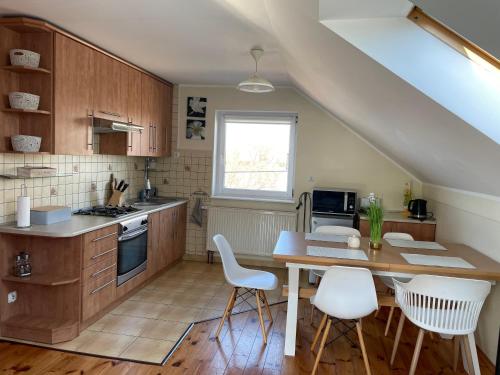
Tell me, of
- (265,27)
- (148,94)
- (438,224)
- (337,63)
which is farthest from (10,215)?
(438,224)

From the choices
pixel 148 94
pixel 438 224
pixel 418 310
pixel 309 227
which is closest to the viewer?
pixel 418 310

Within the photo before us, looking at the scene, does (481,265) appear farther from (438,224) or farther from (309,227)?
(309,227)

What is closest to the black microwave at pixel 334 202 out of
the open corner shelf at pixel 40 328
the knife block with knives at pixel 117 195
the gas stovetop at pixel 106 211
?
the gas stovetop at pixel 106 211

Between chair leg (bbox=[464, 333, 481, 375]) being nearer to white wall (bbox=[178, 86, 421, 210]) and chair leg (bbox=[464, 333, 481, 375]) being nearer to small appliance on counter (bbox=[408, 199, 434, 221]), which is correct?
small appliance on counter (bbox=[408, 199, 434, 221])

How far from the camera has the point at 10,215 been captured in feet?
10.0

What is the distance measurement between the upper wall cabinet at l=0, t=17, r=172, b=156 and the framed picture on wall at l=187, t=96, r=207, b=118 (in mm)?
1287

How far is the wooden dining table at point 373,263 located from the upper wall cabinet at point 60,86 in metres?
1.92

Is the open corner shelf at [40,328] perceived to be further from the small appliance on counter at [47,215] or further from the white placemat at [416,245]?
the white placemat at [416,245]

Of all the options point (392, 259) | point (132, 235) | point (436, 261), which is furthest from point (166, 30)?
point (436, 261)

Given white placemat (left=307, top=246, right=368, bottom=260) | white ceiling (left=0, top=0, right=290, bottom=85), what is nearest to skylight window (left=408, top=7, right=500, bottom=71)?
white ceiling (left=0, top=0, right=290, bottom=85)

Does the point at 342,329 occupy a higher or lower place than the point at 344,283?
lower

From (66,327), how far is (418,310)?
97.7 inches

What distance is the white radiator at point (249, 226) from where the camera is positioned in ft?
16.5

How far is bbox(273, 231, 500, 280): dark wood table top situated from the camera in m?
2.57
